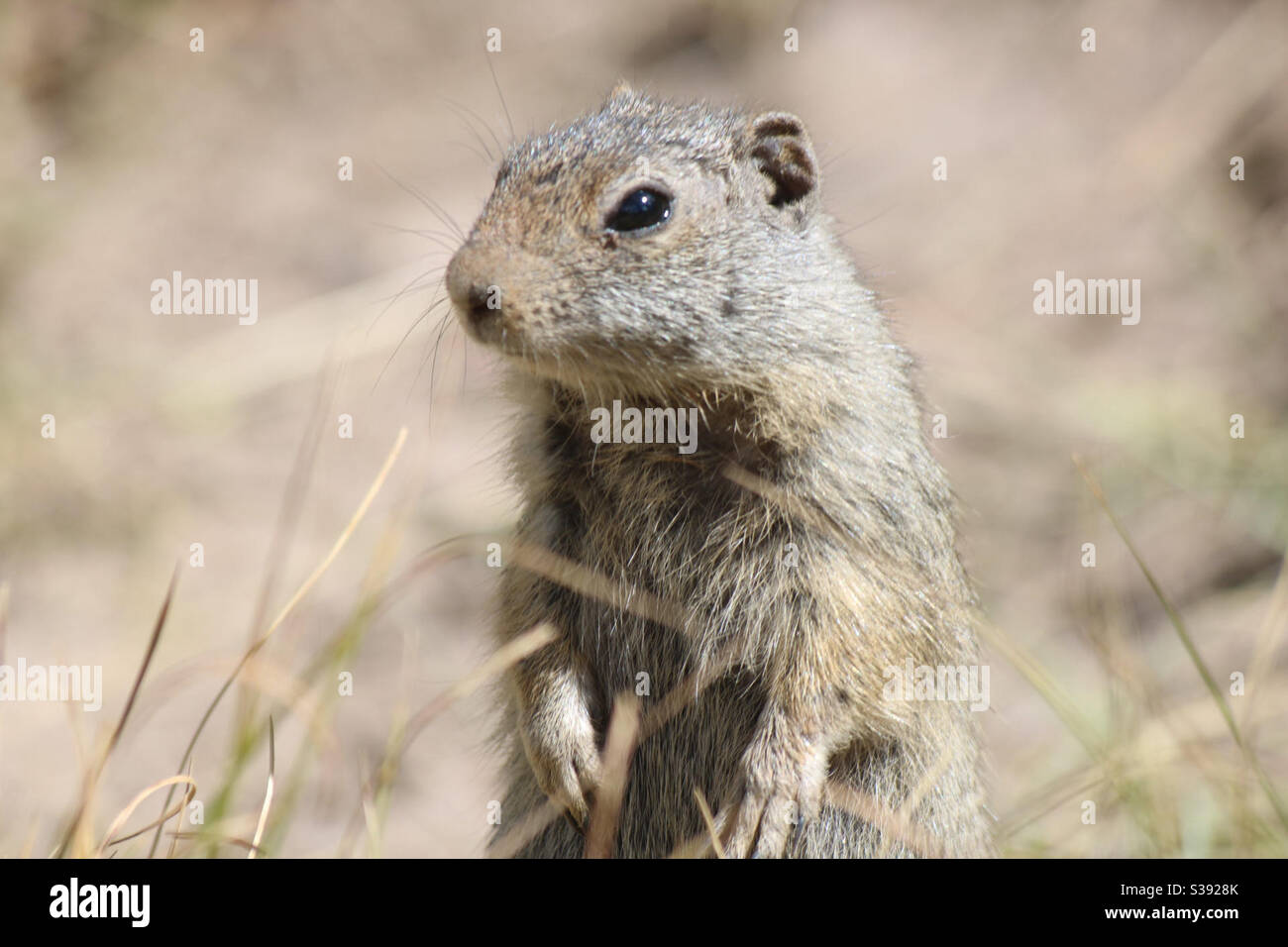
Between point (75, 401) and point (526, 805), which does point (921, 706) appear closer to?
point (526, 805)

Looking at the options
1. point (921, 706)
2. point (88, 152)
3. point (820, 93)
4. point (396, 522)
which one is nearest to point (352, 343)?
point (88, 152)

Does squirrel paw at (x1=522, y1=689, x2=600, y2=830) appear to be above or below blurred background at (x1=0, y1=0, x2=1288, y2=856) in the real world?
below

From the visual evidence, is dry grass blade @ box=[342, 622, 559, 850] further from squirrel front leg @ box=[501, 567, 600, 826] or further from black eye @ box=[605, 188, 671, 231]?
Result: black eye @ box=[605, 188, 671, 231]

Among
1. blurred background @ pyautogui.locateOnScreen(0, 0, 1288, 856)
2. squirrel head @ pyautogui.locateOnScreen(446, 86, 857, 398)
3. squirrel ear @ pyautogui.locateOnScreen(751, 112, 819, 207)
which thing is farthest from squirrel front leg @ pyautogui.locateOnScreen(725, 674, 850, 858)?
blurred background @ pyautogui.locateOnScreen(0, 0, 1288, 856)

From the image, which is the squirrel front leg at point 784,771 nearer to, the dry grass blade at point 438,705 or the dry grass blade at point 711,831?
the dry grass blade at point 711,831

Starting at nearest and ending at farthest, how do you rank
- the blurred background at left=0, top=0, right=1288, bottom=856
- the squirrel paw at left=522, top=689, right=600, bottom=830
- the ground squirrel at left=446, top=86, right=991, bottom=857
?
the ground squirrel at left=446, top=86, right=991, bottom=857 < the squirrel paw at left=522, top=689, right=600, bottom=830 < the blurred background at left=0, top=0, right=1288, bottom=856

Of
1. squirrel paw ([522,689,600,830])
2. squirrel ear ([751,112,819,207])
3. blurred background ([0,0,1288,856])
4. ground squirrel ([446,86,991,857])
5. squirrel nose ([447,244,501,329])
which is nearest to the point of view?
squirrel nose ([447,244,501,329])

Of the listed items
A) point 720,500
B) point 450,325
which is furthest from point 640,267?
point 450,325

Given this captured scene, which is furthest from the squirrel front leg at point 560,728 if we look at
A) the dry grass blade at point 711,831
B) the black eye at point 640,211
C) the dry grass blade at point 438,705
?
the black eye at point 640,211
